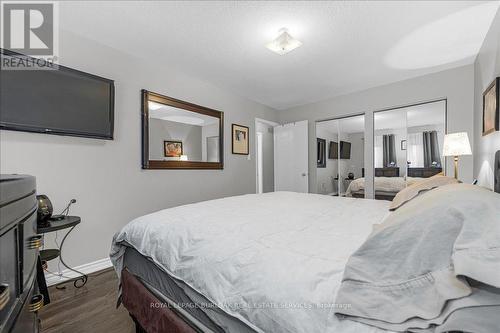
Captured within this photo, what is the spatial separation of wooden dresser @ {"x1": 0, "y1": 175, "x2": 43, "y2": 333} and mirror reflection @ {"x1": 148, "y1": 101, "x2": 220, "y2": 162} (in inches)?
89.1

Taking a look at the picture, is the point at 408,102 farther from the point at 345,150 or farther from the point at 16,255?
the point at 16,255

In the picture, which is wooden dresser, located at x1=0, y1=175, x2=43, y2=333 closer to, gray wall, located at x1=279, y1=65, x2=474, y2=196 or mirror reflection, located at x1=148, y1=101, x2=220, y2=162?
mirror reflection, located at x1=148, y1=101, x2=220, y2=162

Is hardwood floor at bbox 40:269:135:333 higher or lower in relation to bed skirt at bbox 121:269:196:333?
lower

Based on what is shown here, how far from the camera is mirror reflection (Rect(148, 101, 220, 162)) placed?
2857mm

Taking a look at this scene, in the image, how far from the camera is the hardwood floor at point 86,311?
58.9 inches

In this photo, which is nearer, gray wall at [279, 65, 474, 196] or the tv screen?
gray wall at [279, 65, 474, 196]

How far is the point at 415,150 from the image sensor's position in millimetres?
3416

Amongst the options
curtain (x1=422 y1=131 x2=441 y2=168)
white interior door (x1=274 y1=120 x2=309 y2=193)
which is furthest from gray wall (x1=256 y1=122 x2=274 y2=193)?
→ curtain (x1=422 y1=131 x2=441 y2=168)

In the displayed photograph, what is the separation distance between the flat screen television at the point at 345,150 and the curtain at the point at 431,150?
1131 mm

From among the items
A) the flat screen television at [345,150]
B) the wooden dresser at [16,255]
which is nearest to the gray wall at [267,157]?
the flat screen television at [345,150]

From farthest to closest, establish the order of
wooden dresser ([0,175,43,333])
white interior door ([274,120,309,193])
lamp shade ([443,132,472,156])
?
white interior door ([274,120,309,193]) → lamp shade ([443,132,472,156]) → wooden dresser ([0,175,43,333])

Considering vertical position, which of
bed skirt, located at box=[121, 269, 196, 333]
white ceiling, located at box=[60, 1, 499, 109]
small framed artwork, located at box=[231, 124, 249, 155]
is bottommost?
bed skirt, located at box=[121, 269, 196, 333]

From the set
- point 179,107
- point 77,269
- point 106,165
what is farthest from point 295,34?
point 77,269

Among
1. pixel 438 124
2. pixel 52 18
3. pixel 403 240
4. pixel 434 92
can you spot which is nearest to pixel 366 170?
pixel 438 124
